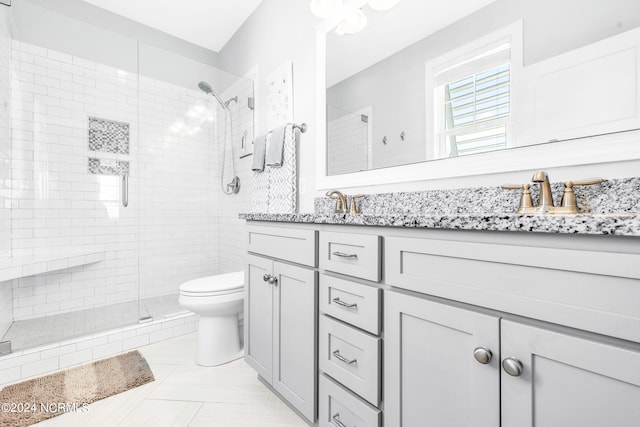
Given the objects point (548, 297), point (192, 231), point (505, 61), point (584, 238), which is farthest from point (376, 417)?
point (192, 231)

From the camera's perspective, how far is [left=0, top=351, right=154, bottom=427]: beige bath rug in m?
1.37

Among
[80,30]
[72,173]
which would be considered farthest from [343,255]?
[80,30]

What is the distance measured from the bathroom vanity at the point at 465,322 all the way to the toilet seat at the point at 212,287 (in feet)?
2.33

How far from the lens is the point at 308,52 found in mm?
2010

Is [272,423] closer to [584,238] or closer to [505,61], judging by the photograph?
[584,238]

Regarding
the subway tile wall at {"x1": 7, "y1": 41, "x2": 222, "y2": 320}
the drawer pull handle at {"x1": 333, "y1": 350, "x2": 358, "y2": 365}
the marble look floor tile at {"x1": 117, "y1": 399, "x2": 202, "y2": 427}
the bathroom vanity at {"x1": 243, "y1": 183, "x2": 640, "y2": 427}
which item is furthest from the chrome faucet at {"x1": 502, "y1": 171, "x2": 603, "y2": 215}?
the subway tile wall at {"x1": 7, "y1": 41, "x2": 222, "y2": 320}

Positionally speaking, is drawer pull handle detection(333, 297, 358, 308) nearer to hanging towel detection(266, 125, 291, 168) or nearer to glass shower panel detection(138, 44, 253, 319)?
hanging towel detection(266, 125, 291, 168)

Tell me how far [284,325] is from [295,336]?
0.28ft

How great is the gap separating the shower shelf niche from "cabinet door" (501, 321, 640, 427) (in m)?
2.44

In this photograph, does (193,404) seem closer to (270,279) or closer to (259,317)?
(259,317)

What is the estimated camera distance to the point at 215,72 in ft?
9.37

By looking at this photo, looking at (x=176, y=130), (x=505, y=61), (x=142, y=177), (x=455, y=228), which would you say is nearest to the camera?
(x=455, y=228)

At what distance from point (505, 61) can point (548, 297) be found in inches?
36.4

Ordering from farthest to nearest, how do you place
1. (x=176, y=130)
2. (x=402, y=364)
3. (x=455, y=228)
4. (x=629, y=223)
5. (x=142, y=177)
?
(x=176, y=130) → (x=142, y=177) → (x=402, y=364) → (x=455, y=228) → (x=629, y=223)
